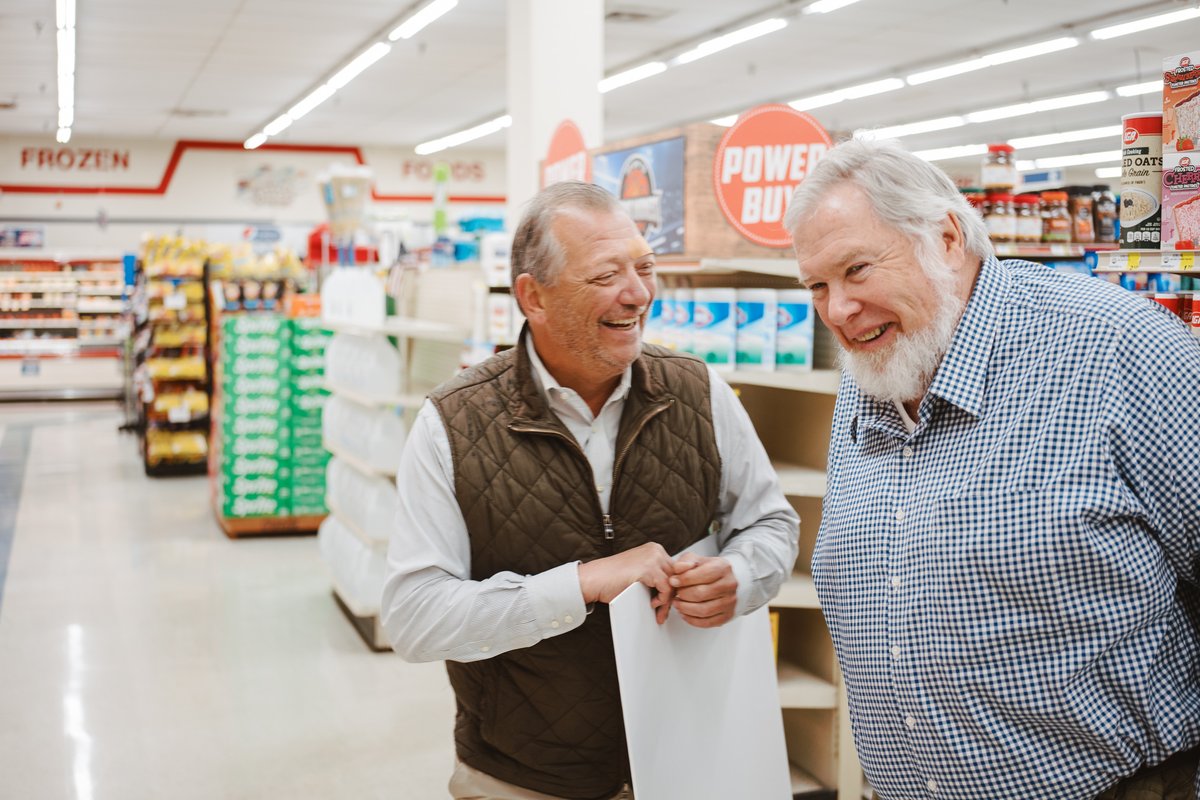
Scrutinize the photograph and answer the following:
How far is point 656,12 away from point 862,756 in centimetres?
1018

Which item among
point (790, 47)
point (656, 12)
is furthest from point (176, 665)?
point (790, 47)

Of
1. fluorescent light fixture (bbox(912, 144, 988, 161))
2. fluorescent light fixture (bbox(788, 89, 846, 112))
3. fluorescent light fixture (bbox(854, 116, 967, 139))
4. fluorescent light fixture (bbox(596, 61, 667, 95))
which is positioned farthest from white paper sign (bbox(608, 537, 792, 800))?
fluorescent light fixture (bbox(912, 144, 988, 161))

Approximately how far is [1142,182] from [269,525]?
7315mm

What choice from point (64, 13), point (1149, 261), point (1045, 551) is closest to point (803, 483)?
point (1149, 261)

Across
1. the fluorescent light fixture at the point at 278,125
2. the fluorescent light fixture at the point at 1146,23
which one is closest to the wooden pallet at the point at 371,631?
the fluorescent light fixture at the point at 1146,23

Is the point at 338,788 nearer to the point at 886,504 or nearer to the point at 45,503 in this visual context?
the point at 886,504

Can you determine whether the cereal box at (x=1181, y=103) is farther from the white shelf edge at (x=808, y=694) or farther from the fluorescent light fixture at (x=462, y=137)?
the fluorescent light fixture at (x=462, y=137)

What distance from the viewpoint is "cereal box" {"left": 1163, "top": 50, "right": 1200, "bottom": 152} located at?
2004 mm

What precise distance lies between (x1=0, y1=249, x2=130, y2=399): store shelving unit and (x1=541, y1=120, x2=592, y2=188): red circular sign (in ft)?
48.5

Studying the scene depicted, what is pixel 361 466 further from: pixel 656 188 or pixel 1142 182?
pixel 1142 182

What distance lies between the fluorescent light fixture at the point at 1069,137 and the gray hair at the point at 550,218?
16.0m

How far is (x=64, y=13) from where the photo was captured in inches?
413

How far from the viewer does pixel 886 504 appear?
66.3 inches

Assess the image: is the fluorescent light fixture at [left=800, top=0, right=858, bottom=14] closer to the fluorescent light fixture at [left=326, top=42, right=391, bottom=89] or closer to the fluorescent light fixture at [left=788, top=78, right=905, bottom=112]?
the fluorescent light fixture at [left=788, top=78, right=905, bottom=112]
